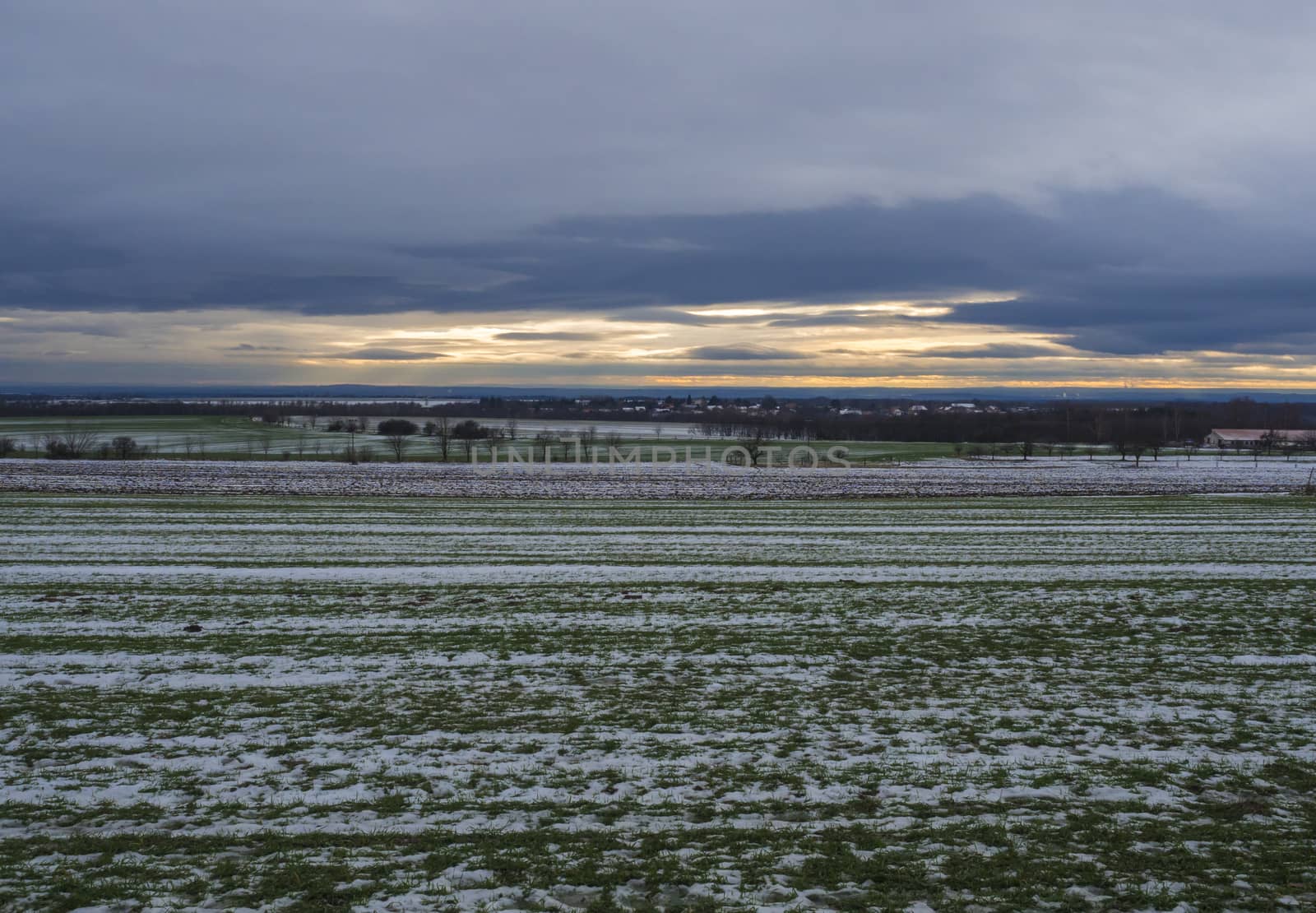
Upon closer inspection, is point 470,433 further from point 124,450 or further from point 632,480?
point 632,480

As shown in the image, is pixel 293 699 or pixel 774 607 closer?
pixel 293 699

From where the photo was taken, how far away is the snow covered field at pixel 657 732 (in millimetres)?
6055

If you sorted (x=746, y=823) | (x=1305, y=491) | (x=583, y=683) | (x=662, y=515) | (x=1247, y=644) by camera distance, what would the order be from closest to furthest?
1. (x=746, y=823)
2. (x=583, y=683)
3. (x=1247, y=644)
4. (x=662, y=515)
5. (x=1305, y=491)

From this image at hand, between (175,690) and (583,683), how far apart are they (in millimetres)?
5117

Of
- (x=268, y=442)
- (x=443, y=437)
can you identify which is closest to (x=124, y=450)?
(x=268, y=442)

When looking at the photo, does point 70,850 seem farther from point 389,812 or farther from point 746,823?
point 746,823

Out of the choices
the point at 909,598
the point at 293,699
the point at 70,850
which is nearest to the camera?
the point at 70,850

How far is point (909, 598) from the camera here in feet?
53.4

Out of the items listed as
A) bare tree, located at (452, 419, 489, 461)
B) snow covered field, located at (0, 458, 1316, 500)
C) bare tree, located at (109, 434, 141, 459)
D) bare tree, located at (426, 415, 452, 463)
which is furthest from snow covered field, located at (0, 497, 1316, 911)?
bare tree, located at (452, 419, 489, 461)

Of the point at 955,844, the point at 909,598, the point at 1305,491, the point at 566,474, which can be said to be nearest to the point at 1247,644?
the point at 909,598

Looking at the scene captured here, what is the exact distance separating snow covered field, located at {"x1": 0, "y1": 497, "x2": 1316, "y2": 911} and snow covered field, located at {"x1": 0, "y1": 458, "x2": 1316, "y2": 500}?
2635 cm

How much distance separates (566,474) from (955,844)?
5572cm

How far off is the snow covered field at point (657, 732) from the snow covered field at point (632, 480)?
2635 cm

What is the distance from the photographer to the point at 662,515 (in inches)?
1313
